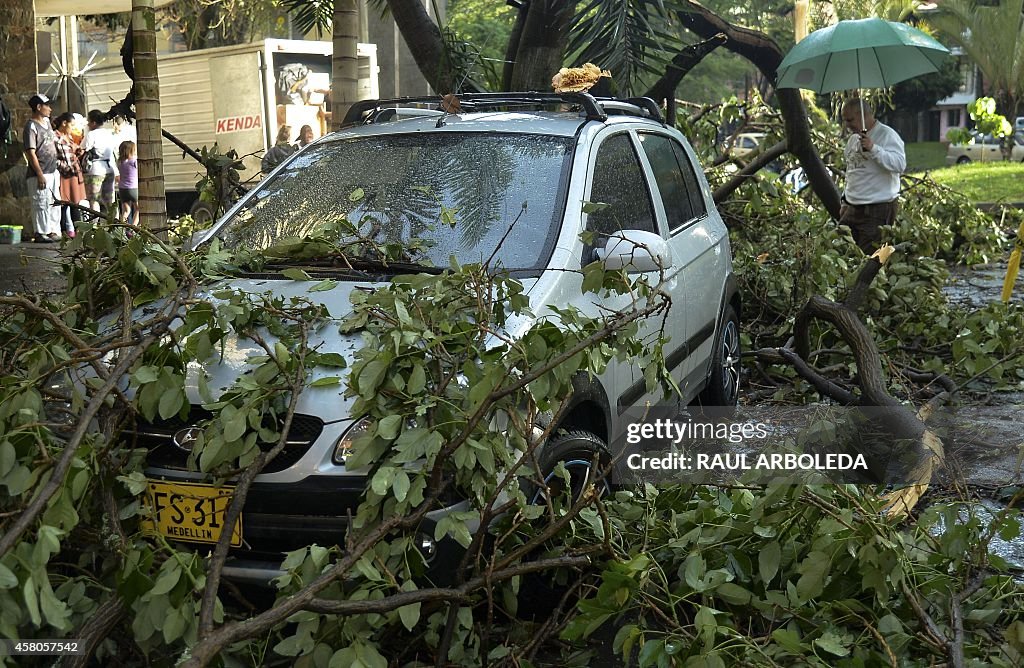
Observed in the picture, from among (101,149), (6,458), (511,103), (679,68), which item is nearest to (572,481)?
(6,458)

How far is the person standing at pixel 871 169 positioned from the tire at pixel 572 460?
6.15 m

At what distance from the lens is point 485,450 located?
3.26 meters

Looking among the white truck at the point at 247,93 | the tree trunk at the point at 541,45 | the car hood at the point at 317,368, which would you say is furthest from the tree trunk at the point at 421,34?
the white truck at the point at 247,93

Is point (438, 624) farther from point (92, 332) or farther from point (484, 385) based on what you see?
point (92, 332)

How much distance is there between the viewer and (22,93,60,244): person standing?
566 inches

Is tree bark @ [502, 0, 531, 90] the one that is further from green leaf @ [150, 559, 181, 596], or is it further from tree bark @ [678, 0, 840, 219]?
green leaf @ [150, 559, 181, 596]

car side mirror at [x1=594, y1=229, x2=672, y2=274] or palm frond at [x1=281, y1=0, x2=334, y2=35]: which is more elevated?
palm frond at [x1=281, y1=0, x2=334, y2=35]

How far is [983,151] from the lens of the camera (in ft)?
138

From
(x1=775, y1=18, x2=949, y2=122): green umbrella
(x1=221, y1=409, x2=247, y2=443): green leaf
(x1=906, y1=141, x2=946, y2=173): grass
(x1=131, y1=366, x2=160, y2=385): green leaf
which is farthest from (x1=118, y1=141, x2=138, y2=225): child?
(x1=906, y1=141, x2=946, y2=173): grass

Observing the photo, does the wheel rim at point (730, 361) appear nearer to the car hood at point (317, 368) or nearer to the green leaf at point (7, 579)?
the car hood at point (317, 368)

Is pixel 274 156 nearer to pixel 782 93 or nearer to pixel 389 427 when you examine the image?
pixel 782 93

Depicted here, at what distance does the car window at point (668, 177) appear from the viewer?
5.62 m

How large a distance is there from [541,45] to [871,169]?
316 centimetres

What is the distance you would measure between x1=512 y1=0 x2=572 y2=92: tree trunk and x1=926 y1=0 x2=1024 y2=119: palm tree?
3997 centimetres
